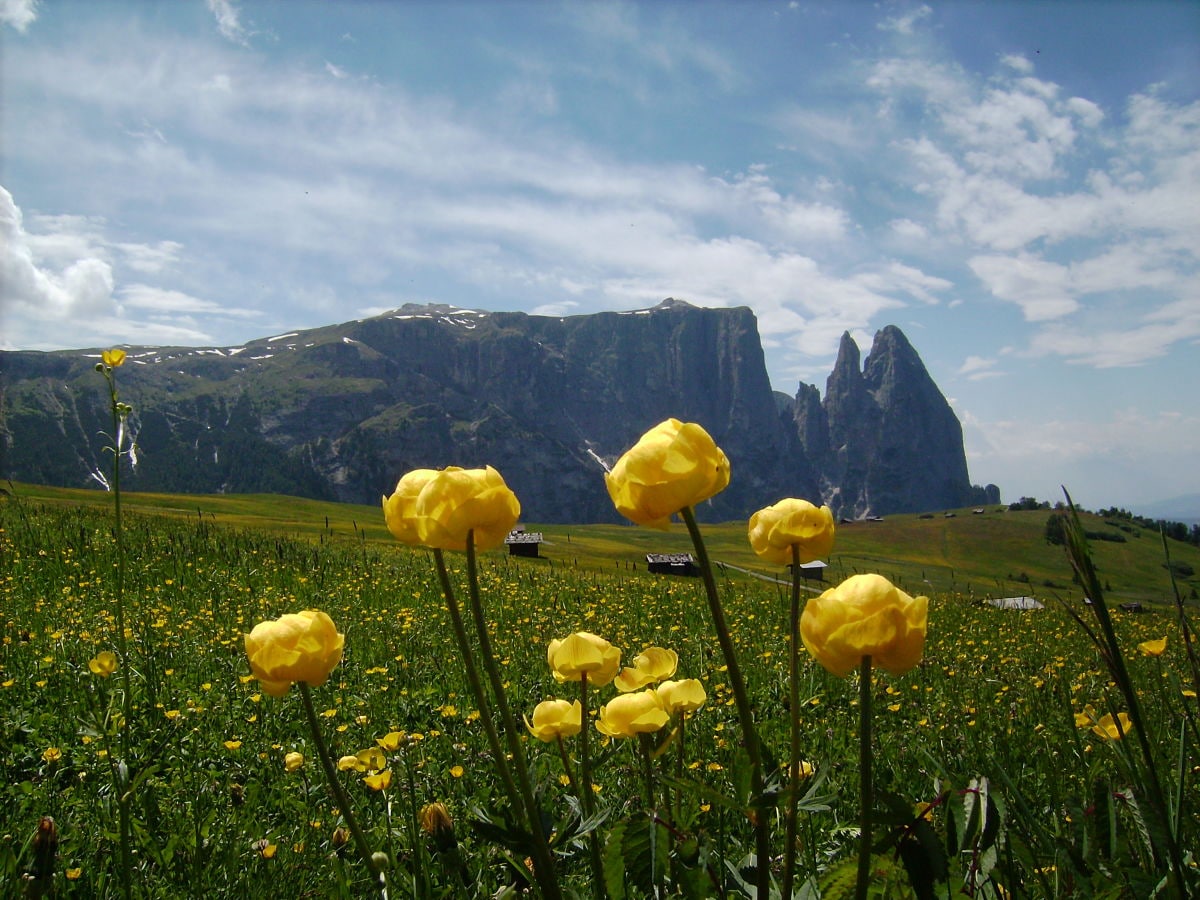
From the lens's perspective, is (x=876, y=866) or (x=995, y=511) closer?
(x=876, y=866)

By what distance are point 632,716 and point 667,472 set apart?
76 centimetres

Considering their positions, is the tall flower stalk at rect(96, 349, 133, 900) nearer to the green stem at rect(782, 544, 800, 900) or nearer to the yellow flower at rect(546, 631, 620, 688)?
the yellow flower at rect(546, 631, 620, 688)

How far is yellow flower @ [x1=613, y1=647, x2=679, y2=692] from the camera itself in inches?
81.4

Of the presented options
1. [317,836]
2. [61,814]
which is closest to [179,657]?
[61,814]

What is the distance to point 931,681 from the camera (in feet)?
21.1

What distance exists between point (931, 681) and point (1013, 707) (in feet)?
4.13

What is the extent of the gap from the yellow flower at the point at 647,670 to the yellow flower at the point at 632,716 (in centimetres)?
16

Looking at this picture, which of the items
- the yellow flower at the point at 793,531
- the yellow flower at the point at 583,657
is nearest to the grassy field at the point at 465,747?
the yellow flower at the point at 583,657

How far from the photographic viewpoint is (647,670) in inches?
84.3

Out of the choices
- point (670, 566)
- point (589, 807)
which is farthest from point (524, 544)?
point (589, 807)

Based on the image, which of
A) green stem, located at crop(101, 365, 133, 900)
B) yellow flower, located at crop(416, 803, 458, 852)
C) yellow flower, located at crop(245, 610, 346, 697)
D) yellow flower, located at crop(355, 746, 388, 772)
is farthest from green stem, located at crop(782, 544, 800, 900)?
yellow flower, located at crop(355, 746, 388, 772)

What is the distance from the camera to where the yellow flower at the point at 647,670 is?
2.07 meters

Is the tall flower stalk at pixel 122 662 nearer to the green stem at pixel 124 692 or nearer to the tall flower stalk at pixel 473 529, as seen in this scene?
the green stem at pixel 124 692

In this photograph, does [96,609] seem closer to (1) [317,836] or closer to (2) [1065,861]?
(1) [317,836]
